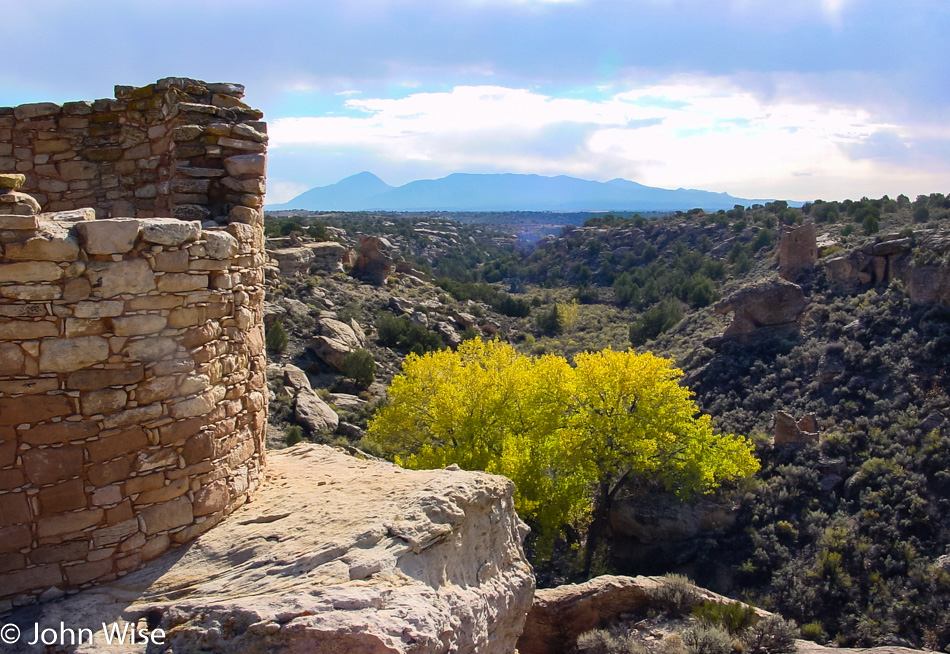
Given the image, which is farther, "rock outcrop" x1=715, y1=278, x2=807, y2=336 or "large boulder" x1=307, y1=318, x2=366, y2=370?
"large boulder" x1=307, y1=318, x2=366, y2=370

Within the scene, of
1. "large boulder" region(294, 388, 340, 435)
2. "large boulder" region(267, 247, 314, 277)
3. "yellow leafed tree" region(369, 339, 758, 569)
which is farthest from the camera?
"large boulder" region(267, 247, 314, 277)

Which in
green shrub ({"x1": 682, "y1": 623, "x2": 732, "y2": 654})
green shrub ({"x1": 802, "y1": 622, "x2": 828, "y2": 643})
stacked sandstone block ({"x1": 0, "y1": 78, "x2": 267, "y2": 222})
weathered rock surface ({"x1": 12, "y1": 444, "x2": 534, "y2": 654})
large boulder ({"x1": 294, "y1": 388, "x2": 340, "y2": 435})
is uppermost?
stacked sandstone block ({"x1": 0, "y1": 78, "x2": 267, "y2": 222})

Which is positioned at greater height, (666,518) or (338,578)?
(338,578)

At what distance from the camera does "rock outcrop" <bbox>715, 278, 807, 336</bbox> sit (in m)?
24.8

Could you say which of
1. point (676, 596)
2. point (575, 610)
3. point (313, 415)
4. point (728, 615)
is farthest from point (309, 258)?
point (728, 615)

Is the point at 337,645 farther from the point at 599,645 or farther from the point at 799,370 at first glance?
the point at 799,370

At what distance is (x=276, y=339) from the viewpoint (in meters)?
25.4

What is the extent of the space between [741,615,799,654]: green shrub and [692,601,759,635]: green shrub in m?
0.16

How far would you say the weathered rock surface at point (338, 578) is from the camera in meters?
4.03

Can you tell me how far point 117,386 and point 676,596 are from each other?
325 inches

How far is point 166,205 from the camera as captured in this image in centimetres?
634

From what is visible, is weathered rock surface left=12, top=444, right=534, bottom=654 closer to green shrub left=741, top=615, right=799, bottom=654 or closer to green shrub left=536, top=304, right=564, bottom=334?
green shrub left=741, top=615, right=799, bottom=654

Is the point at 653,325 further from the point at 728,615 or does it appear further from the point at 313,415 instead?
the point at 728,615

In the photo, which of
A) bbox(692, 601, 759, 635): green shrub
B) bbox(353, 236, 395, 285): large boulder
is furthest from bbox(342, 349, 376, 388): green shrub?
bbox(692, 601, 759, 635): green shrub
